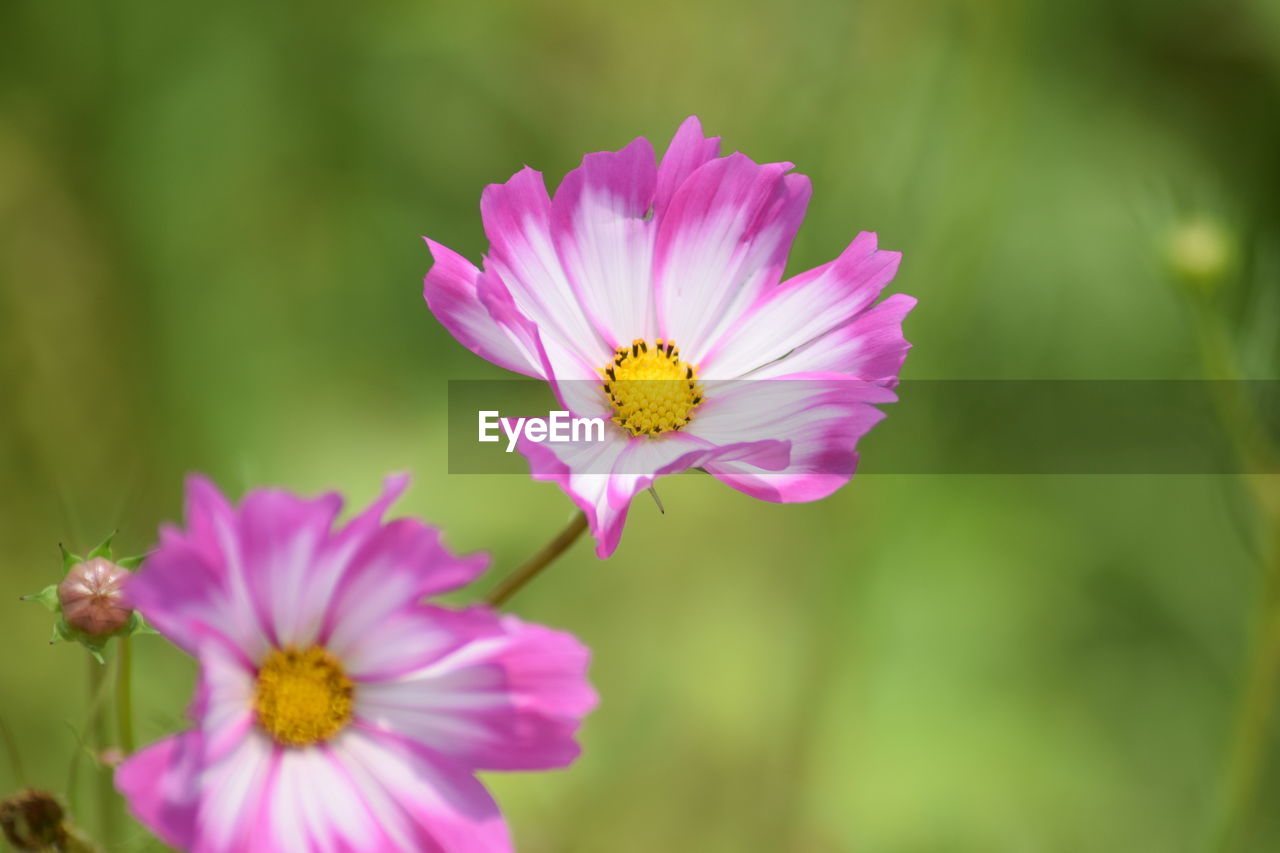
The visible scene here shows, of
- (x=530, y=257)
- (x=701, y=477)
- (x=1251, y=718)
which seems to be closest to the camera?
(x=530, y=257)

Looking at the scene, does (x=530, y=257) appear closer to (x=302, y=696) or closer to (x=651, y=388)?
(x=651, y=388)

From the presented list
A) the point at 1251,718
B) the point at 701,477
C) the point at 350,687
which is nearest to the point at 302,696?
the point at 350,687

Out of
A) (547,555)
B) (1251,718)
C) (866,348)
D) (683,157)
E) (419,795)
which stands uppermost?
(683,157)

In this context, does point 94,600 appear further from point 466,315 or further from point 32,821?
point 466,315

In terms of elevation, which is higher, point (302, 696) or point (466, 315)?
point (466, 315)

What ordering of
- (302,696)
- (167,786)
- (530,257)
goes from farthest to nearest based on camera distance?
(530,257) → (302,696) → (167,786)

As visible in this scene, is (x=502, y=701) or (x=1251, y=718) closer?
(x=502, y=701)

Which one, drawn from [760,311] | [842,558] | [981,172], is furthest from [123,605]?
[981,172]
